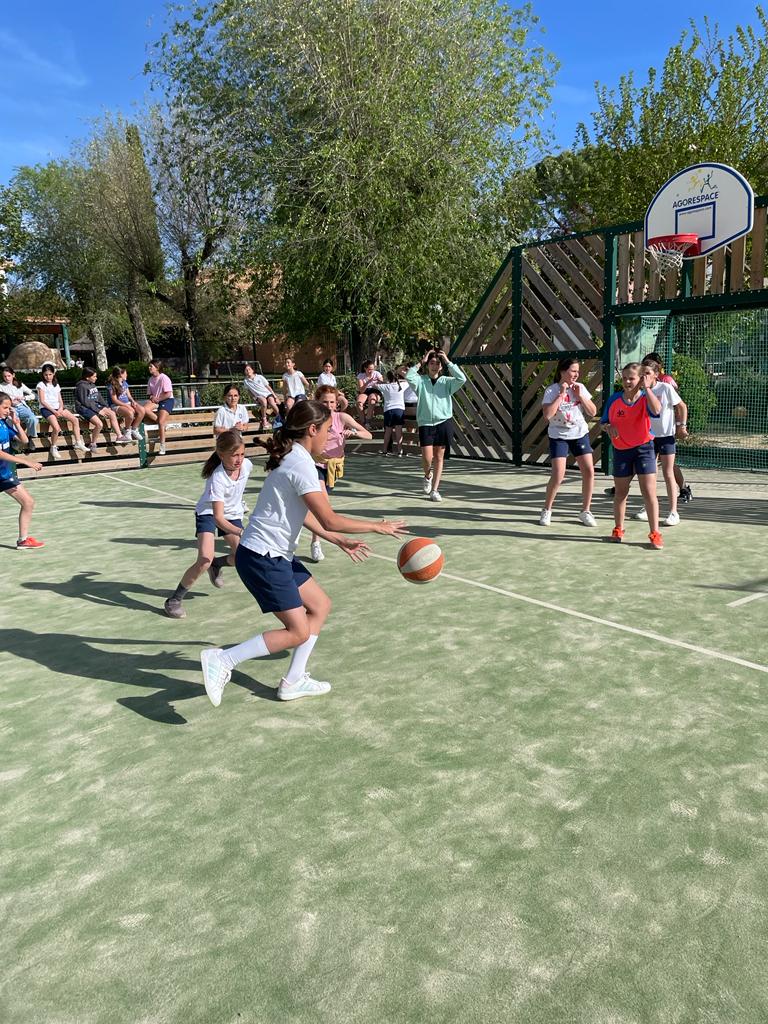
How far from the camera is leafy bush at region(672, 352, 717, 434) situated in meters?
16.9

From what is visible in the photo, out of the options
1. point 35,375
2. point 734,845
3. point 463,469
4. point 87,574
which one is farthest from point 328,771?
point 35,375

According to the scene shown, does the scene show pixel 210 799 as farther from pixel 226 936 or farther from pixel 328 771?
pixel 226 936

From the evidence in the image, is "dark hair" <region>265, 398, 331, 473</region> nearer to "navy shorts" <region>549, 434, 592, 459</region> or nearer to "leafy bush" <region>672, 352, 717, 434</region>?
"navy shorts" <region>549, 434, 592, 459</region>

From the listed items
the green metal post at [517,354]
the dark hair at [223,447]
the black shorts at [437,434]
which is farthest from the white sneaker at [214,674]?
the green metal post at [517,354]

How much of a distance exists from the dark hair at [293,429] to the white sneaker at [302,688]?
4.50 ft

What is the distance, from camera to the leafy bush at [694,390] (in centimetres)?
1694

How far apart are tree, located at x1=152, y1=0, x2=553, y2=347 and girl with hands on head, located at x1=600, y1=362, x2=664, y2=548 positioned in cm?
1613

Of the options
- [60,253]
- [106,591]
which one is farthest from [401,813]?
[60,253]

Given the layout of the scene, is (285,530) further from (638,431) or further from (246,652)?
(638,431)

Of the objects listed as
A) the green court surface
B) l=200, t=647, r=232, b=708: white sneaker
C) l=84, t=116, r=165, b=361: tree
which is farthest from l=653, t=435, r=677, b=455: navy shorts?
l=84, t=116, r=165, b=361: tree

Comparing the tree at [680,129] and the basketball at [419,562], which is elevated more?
the tree at [680,129]

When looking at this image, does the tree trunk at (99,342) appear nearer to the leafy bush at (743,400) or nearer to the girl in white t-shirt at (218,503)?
the leafy bush at (743,400)

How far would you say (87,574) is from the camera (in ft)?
27.6

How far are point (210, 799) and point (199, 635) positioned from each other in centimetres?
260
